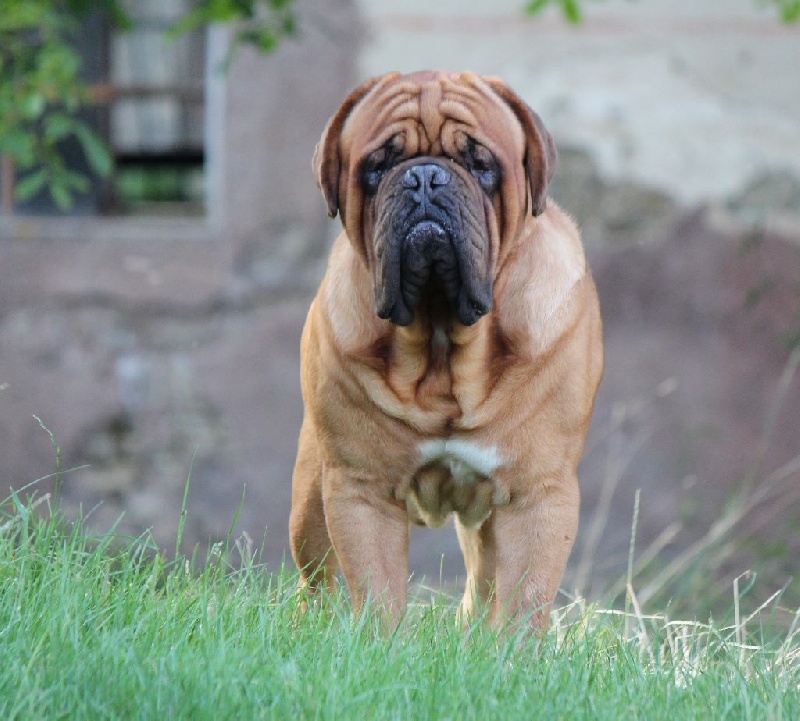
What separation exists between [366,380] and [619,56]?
3.90m

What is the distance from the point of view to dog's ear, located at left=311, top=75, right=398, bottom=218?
9.86ft

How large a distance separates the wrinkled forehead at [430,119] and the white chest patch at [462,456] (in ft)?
2.21

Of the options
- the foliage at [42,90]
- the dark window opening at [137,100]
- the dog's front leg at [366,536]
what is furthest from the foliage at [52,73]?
the dog's front leg at [366,536]

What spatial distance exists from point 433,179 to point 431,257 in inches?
6.8

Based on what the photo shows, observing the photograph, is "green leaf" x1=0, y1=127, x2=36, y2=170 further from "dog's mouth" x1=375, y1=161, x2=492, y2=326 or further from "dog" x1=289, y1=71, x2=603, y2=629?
"dog's mouth" x1=375, y1=161, x2=492, y2=326

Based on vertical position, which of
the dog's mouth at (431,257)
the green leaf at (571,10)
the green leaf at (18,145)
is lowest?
the green leaf at (18,145)

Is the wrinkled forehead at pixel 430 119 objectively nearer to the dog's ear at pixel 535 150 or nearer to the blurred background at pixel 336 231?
the dog's ear at pixel 535 150

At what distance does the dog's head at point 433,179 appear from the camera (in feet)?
9.21

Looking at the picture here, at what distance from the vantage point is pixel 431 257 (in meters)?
2.83

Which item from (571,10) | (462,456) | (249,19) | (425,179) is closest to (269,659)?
(462,456)

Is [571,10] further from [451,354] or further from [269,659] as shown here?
[269,659]

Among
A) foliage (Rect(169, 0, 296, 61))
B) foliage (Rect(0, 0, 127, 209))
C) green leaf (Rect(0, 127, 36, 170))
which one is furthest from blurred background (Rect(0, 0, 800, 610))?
green leaf (Rect(0, 127, 36, 170))

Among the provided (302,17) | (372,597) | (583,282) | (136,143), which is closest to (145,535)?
(372,597)

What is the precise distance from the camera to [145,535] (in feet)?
9.52
